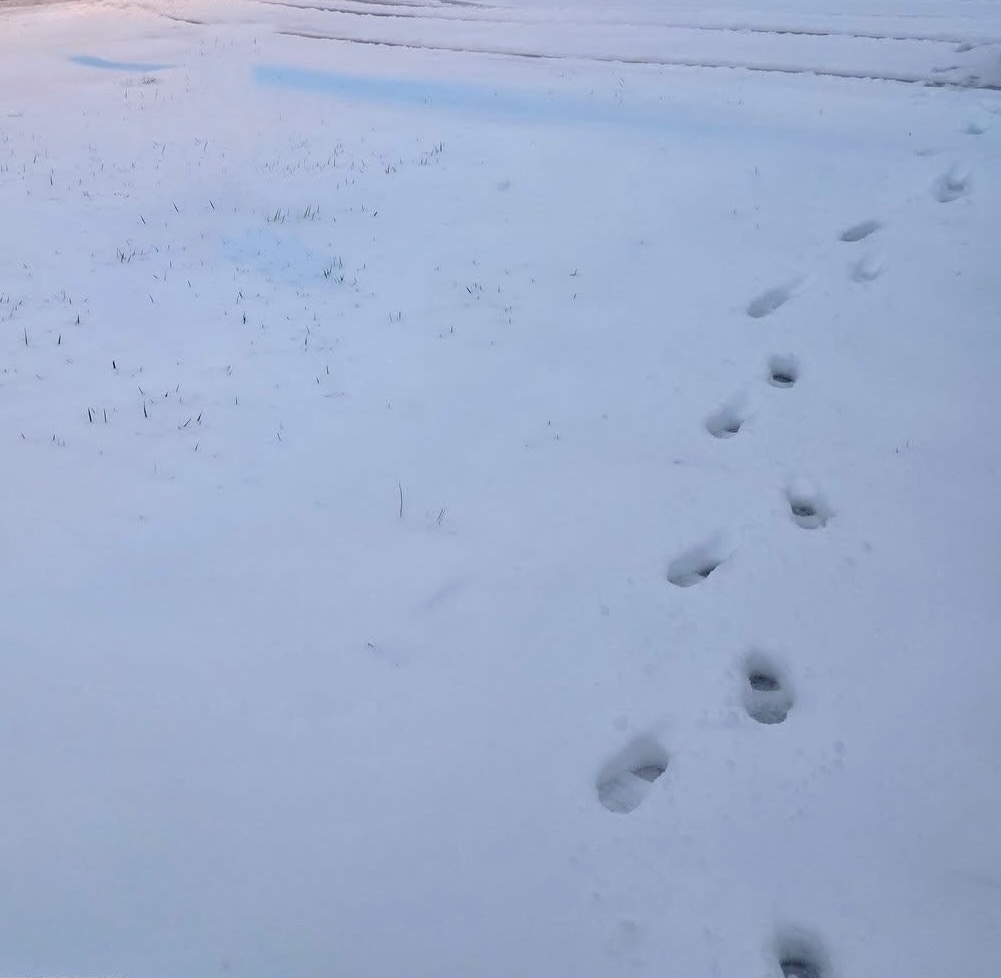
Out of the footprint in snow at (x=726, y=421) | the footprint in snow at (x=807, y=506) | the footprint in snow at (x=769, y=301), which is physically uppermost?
the footprint in snow at (x=769, y=301)

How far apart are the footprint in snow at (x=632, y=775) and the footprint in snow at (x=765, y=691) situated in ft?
1.44

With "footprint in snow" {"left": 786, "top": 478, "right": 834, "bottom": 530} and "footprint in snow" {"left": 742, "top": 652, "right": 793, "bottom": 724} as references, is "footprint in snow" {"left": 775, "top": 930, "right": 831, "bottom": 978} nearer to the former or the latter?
"footprint in snow" {"left": 742, "top": 652, "right": 793, "bottom": 724}

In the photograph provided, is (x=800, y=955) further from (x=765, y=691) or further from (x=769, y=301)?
(x=769, y=301)

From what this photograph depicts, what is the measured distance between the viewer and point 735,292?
6344 mm

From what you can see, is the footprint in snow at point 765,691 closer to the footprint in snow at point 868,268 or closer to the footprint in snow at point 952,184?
the footprint in snow at point 868,268

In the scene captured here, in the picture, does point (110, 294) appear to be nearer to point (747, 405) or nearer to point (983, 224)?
point (747, 405)

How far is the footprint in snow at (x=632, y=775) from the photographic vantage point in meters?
3.14

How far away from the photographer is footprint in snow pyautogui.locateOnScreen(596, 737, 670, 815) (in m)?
3.14

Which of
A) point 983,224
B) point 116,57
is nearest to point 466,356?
point 983,224

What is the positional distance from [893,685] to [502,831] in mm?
1707

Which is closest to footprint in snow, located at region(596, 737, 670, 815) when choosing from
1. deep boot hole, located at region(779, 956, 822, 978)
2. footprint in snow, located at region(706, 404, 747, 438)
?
deep boot hole, located at region(779, 956, 822, 978)

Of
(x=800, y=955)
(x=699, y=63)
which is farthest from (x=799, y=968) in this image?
(x=699, y=63)

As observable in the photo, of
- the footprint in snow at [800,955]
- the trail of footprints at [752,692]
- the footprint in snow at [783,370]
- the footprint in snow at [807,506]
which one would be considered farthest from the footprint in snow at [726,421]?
the footprint in snow at [800,955]

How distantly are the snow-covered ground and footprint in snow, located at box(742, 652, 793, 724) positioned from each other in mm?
25
